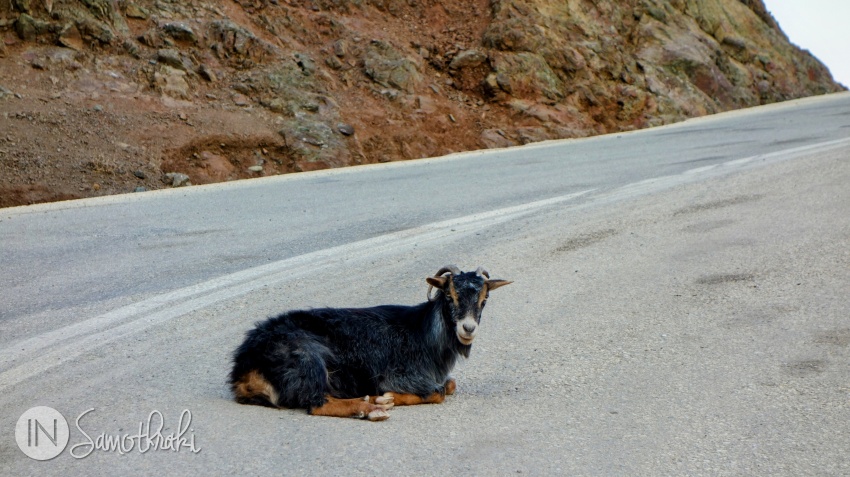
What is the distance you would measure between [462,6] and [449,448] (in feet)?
92.0

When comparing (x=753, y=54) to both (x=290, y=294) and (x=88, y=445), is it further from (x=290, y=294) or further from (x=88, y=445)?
(x=88, y=445)

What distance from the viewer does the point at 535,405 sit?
6.31 m

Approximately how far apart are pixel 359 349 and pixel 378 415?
0.68 m

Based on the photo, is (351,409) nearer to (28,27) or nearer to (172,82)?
(172,82)

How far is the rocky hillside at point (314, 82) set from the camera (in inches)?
800

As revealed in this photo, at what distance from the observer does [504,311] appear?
8.78 metres

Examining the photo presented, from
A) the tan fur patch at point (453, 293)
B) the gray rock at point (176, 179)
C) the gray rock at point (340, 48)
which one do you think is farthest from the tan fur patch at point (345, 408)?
the gray rock at point (340, 48)

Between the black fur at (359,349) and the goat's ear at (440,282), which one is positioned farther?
the goat's ear at (440,282)

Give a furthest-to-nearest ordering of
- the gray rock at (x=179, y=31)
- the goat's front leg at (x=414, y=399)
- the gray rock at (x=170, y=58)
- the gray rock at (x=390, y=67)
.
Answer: the gray rock at (x=390, y=67) → the gray rock at (x=179, y=31) → the gray rock at (x=170, y=58) → the goat's front leg at (x=414, y=399)

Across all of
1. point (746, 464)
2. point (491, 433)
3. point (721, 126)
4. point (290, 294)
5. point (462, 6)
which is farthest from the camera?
point (462, 6)

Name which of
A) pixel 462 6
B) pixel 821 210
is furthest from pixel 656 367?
pixel 462 6

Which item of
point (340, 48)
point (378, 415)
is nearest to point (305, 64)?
point (340, 48)

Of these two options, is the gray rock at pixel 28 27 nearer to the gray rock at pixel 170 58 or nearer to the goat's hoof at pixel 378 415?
the gray rock at pixel 170 58

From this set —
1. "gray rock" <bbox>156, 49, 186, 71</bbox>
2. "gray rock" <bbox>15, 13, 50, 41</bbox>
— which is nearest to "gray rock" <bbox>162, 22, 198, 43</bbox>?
"gray rock" <bbox>156, 49, 186, 71</bbox>
